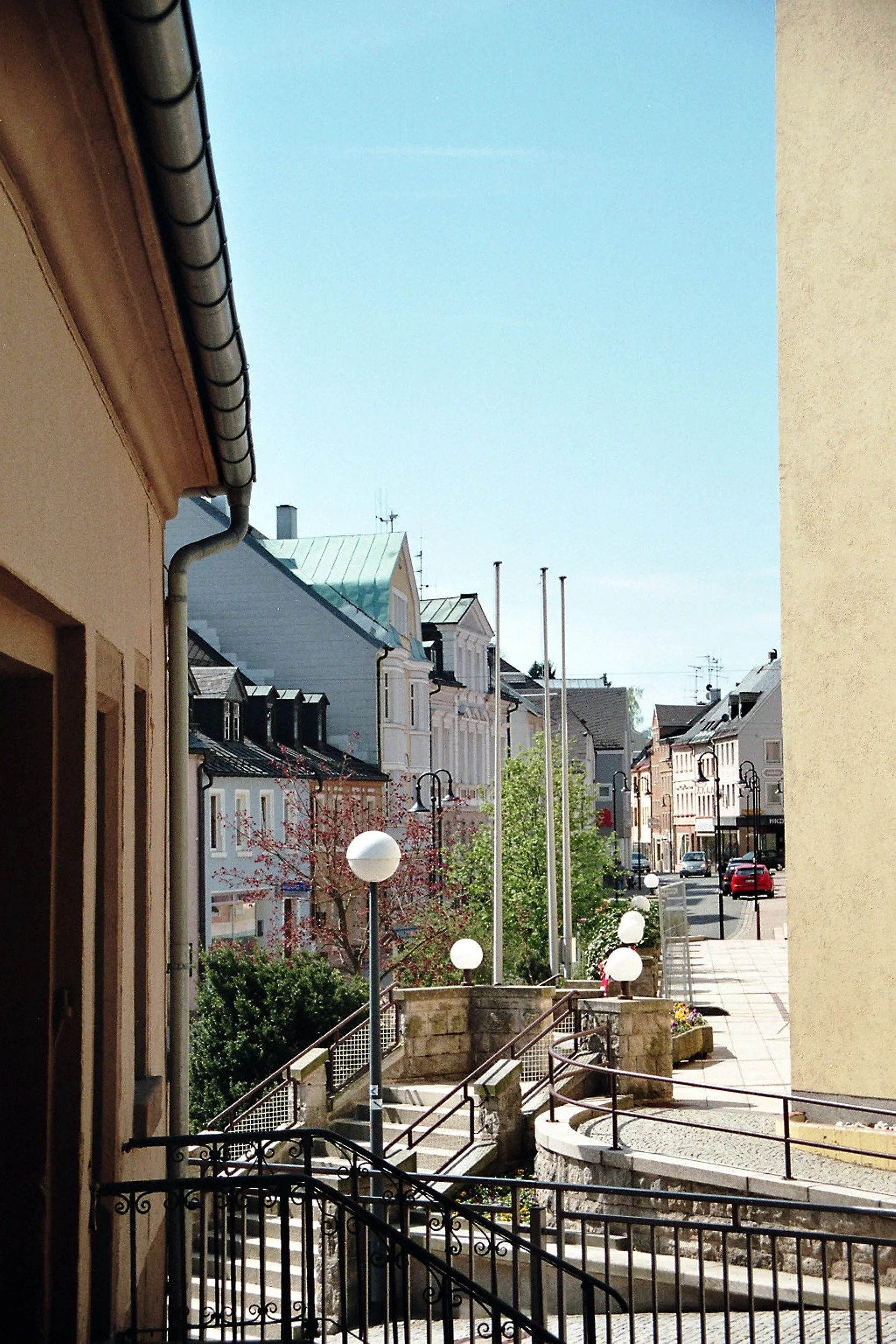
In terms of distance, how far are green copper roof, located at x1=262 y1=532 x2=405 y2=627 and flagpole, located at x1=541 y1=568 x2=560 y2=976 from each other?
→ 49.7 ft

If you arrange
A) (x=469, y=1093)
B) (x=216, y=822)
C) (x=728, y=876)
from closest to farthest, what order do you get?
1. (x=469, y=1093)
2. (x=216, y=822)
3. (x=728, y=876)

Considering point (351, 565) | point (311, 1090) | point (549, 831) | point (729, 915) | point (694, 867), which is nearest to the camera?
point (311, 1090)

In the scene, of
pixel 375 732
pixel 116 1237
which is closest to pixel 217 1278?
pixel 116 1237

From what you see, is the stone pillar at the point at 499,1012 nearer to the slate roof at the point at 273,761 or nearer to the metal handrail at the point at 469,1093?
the metal handrail at the point at 469,1093

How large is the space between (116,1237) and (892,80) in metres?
12.3

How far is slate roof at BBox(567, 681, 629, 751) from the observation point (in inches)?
4193

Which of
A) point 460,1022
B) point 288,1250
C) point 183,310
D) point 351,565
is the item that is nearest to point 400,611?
point 351,565

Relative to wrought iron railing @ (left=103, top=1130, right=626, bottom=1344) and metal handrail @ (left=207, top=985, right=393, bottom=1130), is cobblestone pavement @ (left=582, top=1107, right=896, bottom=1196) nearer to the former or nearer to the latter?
wrought iron railing @ (left=103, top=1130, right=626, bottom=1344)

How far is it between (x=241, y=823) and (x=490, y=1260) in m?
24.7

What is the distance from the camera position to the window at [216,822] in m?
32.3

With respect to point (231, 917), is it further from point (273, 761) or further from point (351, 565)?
point (351, 565)

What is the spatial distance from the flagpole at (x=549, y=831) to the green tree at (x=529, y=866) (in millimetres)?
414

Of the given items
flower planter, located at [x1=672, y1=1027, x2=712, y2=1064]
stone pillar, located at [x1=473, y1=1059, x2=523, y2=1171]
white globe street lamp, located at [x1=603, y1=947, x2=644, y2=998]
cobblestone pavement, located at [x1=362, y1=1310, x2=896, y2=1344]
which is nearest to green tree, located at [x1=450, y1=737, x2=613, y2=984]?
flower planter, located at [x1=672, y1=1027, x2=712, y2=1064]

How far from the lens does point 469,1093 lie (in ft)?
53.4
